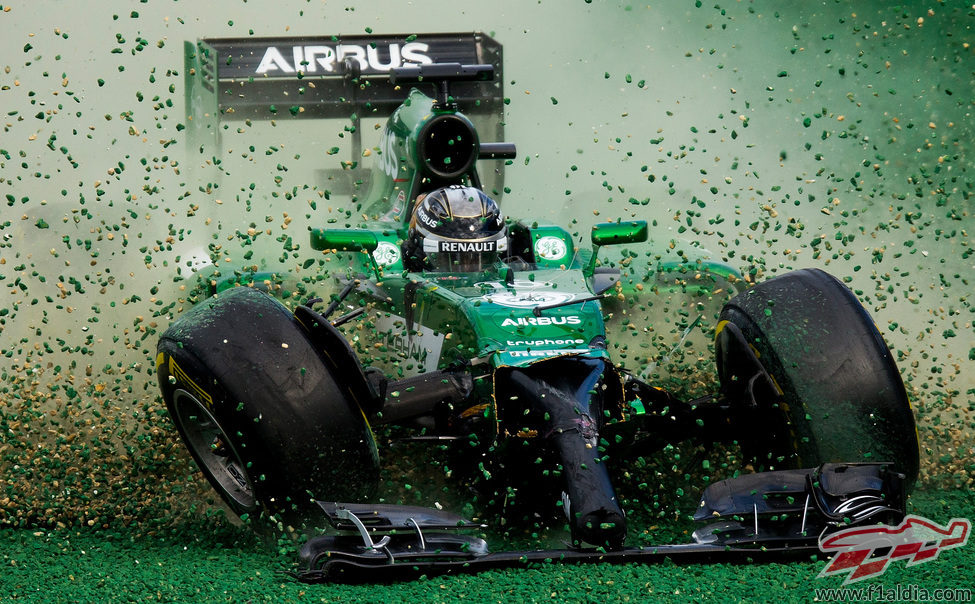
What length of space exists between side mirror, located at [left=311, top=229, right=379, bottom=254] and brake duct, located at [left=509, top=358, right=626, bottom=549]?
5.73ft

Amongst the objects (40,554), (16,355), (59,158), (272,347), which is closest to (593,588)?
(272,347)

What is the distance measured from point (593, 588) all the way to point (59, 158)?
26.7 feet

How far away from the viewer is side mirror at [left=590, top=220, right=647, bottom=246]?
6078mm

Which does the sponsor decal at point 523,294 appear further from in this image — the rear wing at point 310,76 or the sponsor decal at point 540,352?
the rear wing at point 310,76

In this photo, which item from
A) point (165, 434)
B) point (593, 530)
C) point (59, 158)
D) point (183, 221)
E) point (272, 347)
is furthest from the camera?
point (183, 221)

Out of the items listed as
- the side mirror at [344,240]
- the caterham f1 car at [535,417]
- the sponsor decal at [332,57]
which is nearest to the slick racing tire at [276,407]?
the caterham f1 car at [535,417]

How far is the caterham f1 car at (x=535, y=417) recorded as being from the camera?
13.2 feet

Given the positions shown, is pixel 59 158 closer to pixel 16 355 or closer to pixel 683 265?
pixel 16 355

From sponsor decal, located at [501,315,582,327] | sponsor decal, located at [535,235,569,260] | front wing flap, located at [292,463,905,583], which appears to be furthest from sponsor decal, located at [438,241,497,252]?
front wing flap, located at [292,463,905,583]

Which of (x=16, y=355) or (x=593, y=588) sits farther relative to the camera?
(x=16, y=355)

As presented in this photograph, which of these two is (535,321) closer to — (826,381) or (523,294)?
(523,294)

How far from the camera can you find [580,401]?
4.46 meters

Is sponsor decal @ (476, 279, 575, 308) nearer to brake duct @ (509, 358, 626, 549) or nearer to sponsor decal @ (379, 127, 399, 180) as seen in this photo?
brake duct @ (509, 358, 626, 549)

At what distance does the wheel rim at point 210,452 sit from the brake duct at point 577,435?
53.7 inches
